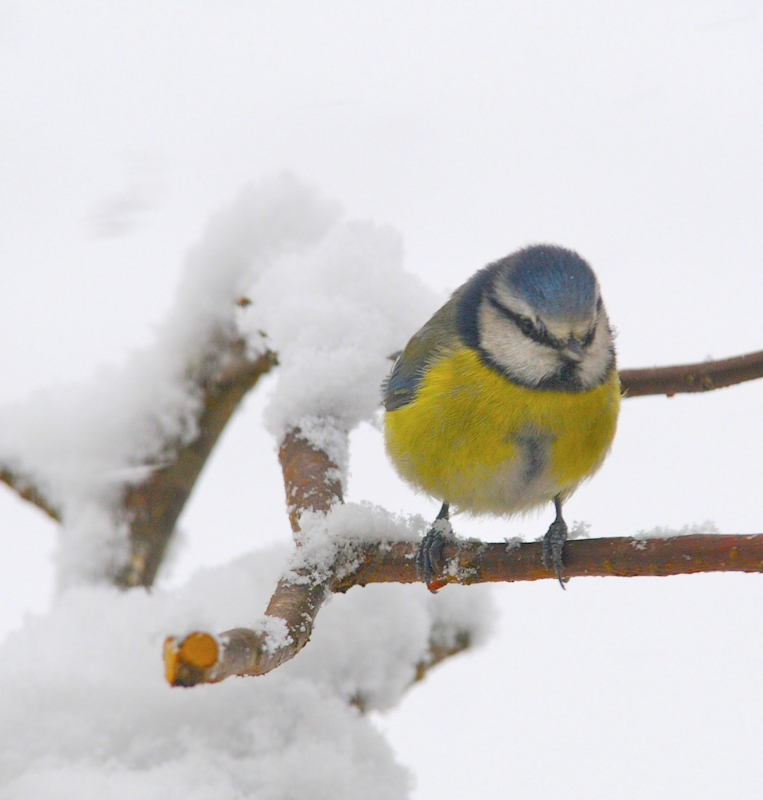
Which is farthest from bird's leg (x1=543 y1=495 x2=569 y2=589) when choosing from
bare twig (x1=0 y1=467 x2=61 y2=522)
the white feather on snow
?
bare twig (x1=0 y1=467 x2=61 y2=522)

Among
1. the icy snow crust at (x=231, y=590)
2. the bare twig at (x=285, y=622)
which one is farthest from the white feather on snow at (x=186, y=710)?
the bare twig at (x=285, y=622)

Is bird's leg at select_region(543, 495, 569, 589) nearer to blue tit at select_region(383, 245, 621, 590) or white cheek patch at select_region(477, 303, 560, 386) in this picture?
blue tit at select_region(383, 245, 621, 590)

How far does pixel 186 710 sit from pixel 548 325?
2.45 feet

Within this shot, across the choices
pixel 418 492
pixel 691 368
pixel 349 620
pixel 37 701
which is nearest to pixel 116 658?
pixel 37 701

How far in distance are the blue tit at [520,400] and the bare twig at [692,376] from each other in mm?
287

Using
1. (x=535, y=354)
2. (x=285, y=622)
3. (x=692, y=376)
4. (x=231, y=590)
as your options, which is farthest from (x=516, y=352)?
(x=231, y=590)

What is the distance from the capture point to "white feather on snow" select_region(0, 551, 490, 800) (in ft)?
3.89

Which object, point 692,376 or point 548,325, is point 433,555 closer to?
point 548,325

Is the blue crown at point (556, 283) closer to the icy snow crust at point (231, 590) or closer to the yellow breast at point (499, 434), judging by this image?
the yellow breast at point (499, 434)

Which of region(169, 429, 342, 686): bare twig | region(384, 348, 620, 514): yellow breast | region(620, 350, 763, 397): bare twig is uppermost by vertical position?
region(620, 350, 763, 397): bare twig

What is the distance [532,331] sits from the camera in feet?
4.36

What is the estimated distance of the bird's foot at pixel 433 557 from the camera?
4.08 ft

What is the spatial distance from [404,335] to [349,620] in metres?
0.58

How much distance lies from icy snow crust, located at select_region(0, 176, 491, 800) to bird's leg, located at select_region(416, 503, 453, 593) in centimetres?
4
